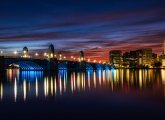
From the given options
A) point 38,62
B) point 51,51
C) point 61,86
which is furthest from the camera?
point 51,51

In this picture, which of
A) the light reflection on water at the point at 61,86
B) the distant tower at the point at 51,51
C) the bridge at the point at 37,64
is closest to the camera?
the light reflection on water at the point at 61,86

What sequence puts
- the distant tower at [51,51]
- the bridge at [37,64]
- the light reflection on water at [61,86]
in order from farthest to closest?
the distant tower at [51,51] → the bridge at [37,64] → the light reflection on water at [61,86]

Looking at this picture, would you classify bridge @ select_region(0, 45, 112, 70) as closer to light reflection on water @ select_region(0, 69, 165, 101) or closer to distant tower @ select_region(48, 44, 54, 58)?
distant tower @ select_region(48, 44, 54, 58)

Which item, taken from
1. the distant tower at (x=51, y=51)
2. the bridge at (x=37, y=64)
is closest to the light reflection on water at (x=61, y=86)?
the bridge at (x=37, y=64)

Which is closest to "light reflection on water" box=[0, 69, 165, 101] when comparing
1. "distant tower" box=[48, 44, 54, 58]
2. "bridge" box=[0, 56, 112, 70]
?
"bridge" box=[0, 56, 112, 70]

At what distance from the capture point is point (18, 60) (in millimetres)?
98375

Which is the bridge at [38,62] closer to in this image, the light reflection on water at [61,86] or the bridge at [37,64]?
the bridge at [37,64]

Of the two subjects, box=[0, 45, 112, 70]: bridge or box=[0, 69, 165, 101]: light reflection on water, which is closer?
box=[0, 69, 165, 101]: light reflection on water

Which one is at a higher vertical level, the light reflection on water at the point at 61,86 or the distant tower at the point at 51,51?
the distant tower at the point at 51,51

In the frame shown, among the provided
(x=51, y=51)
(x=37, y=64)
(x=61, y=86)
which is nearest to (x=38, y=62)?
(x=37, y=64)

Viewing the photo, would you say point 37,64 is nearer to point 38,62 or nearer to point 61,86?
point 38,62

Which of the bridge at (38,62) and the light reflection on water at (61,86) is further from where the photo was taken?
the bridge at (38,62)

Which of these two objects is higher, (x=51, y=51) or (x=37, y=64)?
(x=51, y=51)

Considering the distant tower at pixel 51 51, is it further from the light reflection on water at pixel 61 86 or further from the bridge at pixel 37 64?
the light reflection on water at pixel 61 86
